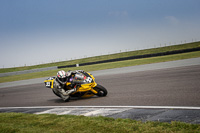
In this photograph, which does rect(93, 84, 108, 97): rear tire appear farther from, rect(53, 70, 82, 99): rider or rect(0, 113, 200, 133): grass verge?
rect(0, 113, 200, 133): grass verge

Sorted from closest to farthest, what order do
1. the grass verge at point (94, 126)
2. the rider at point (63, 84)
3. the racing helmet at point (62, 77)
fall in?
the grass verge at point (94, 126) → the racing helmet at point (62, 77) → the rider at point (63, 84)

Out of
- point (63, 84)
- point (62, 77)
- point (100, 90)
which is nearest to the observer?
point (62, 77)

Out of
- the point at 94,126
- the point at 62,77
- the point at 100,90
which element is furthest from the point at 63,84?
the point at 94,126

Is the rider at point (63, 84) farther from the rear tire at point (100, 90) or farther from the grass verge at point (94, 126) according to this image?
the grass verge at point (94, 126)

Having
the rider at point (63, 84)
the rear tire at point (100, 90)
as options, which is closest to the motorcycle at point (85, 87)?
the rear tire at point (100, 90)

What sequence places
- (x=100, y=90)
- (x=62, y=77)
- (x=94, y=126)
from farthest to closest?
(x=100, y=90), (x=62, y=77), (x=94, y=126)

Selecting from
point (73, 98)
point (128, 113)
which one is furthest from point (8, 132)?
point (73, 98)

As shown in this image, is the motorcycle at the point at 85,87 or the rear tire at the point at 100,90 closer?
the motorcycle at the point at 85,87

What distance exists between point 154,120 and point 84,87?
4707mm

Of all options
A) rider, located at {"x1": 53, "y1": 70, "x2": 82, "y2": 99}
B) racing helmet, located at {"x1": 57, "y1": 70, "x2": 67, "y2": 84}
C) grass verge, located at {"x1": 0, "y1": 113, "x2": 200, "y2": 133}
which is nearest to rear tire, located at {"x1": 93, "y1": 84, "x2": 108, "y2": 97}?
rider, located at {"x1": 53, "y1": 70, "x2": 82, "y2": 99}

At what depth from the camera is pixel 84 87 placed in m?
9.34

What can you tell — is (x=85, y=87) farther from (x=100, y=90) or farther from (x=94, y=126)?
(x=94, y=126)

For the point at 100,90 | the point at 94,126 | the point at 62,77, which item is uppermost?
the point at 62,77

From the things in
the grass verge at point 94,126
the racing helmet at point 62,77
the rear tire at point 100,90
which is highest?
the racing helmet at point 62,77
